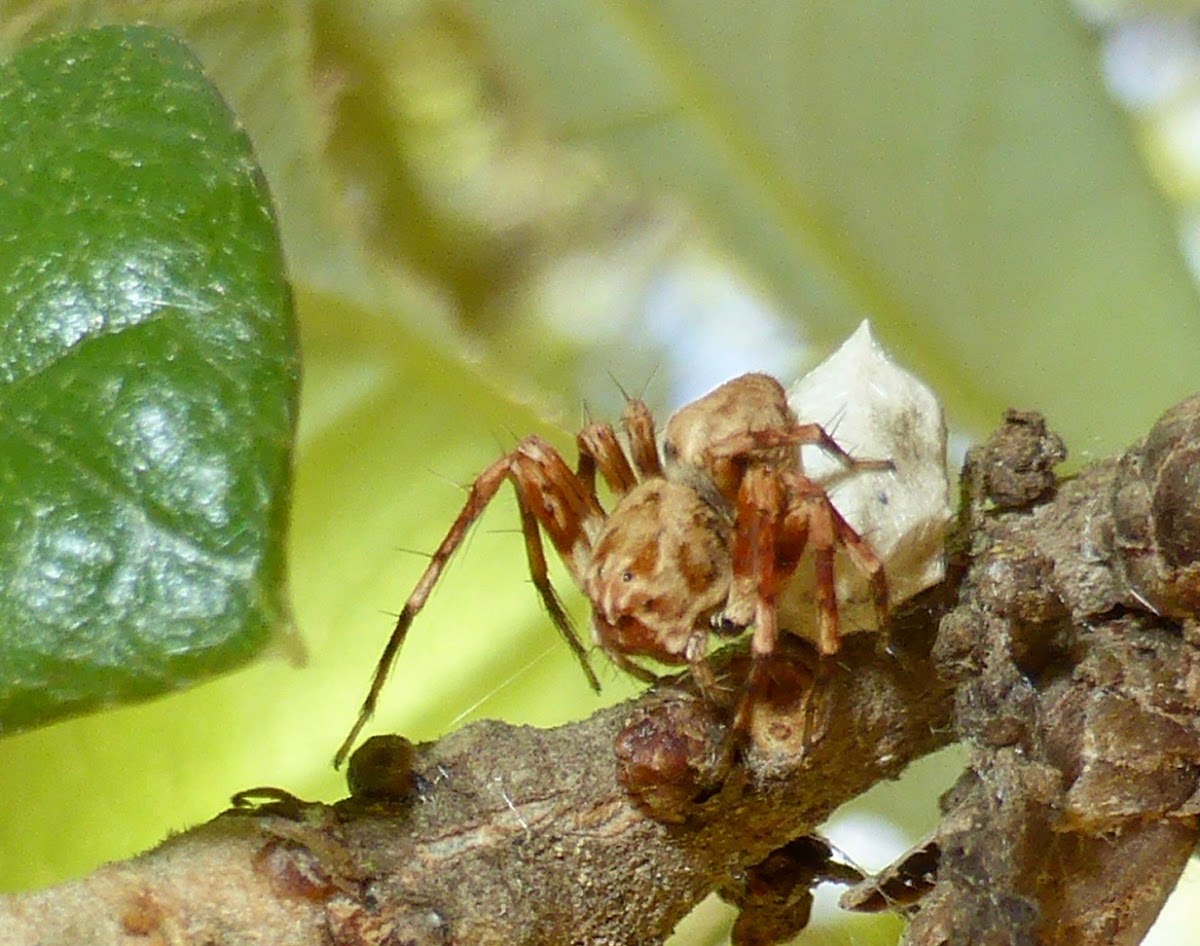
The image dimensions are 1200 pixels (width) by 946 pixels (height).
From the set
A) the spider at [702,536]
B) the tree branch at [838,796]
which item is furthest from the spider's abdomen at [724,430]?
the tree branch at [838,796]

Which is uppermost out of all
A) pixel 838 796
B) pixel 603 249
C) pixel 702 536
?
pixel 603 249

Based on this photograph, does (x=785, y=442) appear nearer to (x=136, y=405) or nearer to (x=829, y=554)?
(x=829, y=554)

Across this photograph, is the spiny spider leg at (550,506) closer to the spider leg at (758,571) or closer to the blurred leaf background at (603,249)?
the spider leg at (758,571)

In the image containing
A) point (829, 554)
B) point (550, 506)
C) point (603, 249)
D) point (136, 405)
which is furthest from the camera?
point (603, 249)

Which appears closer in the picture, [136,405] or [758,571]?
[136,405]

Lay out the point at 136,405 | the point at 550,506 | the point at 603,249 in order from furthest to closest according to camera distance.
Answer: the point at 603,249
the point at 550,506
the point at 136,405

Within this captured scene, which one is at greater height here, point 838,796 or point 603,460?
point 603,460

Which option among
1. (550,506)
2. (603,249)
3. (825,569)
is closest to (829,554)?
(825,569)

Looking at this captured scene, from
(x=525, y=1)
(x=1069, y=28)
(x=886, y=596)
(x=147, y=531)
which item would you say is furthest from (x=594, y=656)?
(x=1069, y=28)
